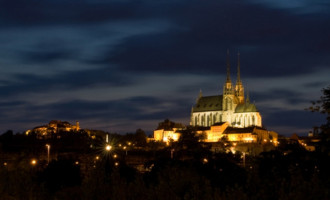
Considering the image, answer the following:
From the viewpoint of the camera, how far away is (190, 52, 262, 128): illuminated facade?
7037 inches

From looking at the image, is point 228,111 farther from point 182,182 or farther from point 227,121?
point 182,182

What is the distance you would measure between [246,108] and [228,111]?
877cm

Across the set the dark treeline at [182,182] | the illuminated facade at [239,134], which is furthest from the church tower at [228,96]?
the dark treeline at [182,182]

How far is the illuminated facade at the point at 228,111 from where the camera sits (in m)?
179

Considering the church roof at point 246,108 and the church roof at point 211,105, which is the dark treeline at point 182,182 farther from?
the church roof at point 211,105

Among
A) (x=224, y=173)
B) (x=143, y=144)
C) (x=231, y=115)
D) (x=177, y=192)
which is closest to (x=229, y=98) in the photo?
(x=231, y=115)

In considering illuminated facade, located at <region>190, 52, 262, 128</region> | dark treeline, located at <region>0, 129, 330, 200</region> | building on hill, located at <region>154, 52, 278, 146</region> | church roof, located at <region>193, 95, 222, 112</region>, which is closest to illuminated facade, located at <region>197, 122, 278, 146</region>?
building on hill, located at <region>154, 52, 278, 146</region>

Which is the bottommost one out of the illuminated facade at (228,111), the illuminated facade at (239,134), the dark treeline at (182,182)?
the dark treeline at (182,182)

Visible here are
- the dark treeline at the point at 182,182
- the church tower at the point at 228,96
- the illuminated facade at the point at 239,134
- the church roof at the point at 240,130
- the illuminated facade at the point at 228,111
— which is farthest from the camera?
the church tower at the point at 228,96

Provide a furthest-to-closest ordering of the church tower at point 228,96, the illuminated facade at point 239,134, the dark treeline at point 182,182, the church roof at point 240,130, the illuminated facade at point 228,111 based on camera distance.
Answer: the church tower at point 228,96, the illuminated facade at point 228,111, the church roof at point 240,130, the illuminated facade at point 239,134, the dark treeline at point 182,182

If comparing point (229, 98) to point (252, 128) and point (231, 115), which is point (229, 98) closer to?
point (231, 115)

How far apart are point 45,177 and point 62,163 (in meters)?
2.23

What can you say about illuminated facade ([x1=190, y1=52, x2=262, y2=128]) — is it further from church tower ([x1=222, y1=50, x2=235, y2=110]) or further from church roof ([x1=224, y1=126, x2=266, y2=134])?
church roof ([x1=224, y1=126, x2=266, y2=134])

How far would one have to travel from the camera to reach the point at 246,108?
180750 millimetres
